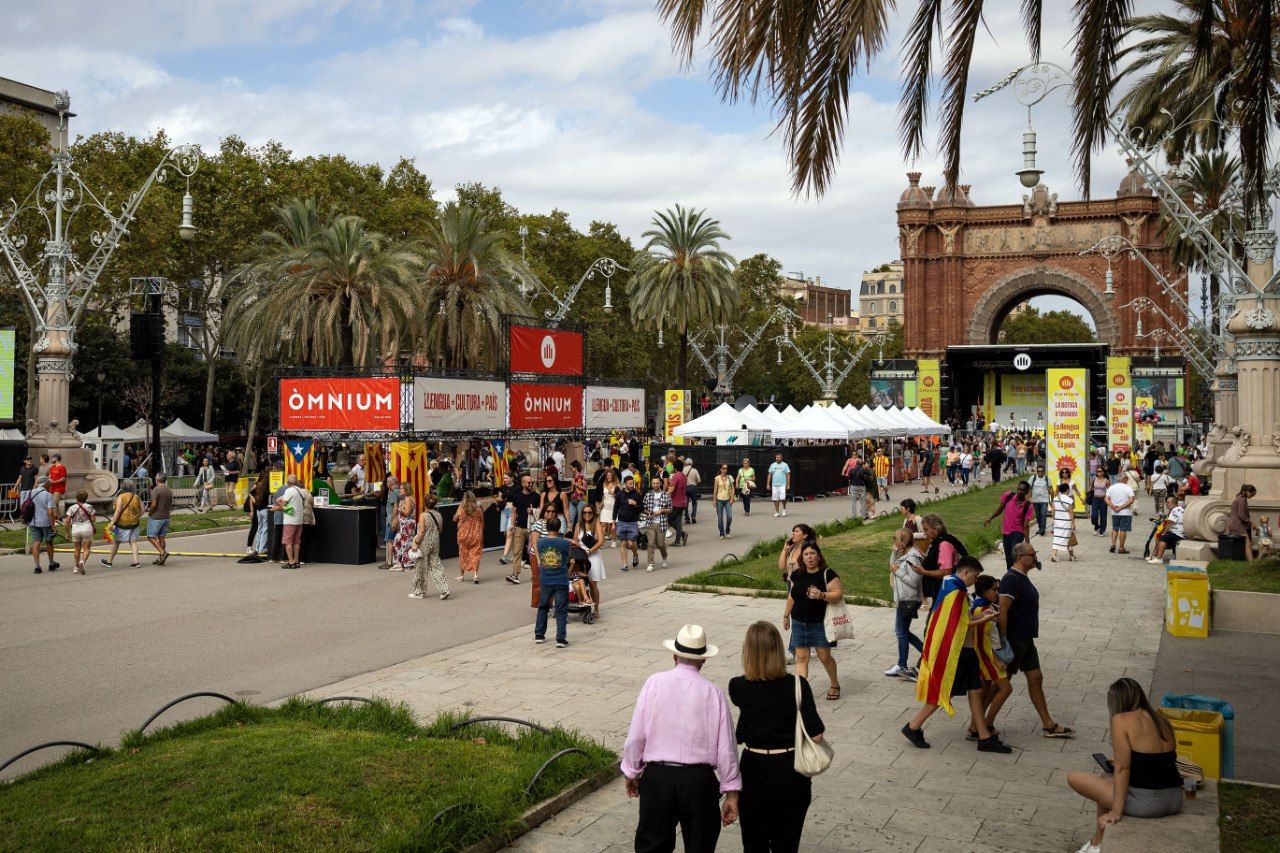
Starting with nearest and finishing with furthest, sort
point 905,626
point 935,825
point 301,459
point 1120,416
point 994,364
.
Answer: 1. point 935,825
2. point 905,626
3. point 301,459
4. point 1120,416
5. point 994,364

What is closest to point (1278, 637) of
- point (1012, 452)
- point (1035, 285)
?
point (1012, 452)

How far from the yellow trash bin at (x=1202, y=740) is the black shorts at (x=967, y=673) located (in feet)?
4.51

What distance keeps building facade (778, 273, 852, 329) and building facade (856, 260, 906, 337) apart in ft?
11.1

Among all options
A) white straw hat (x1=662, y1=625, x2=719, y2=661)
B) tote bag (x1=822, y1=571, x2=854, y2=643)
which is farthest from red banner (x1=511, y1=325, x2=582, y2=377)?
white straw hat (x1=662, y1=625, x2=719, y2=661)

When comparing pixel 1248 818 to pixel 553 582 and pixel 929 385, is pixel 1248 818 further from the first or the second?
pixel 929 385

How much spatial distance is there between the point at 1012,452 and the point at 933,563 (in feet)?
135

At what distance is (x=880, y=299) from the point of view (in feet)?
582

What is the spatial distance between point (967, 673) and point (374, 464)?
17816 millimetres

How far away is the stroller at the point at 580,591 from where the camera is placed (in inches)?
542

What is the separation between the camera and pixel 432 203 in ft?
173

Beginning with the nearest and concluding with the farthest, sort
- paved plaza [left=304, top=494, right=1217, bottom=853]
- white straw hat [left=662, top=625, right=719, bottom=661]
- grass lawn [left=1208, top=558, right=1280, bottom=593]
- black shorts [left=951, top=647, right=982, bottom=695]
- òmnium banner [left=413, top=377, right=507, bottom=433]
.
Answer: white straw hat [left=662, top=625, right=719, bottom=661]
paved plaza [left=304, top=494, right=1217, bottom=853]
black shorts [left=951, top=647, right=982, bottom=695]
grass lawn [left=1208, top=558, right=1280, bottom=593]
òmnium banner [left=413, top=377, right=507, bottom=433]

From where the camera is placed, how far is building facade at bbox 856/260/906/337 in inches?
6905

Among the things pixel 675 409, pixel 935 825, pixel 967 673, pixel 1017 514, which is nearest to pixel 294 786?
pixel 935 825

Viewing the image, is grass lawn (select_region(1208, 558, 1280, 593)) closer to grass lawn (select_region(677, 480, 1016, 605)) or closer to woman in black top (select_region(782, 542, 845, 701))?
grass lawn (select_region(677, 480, 1016, 605))
